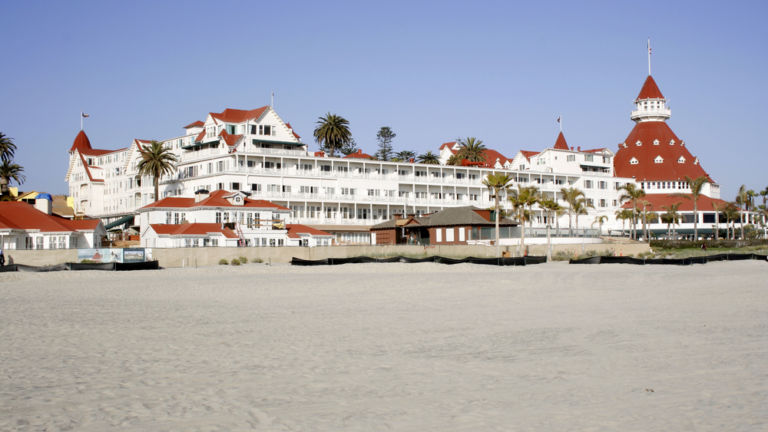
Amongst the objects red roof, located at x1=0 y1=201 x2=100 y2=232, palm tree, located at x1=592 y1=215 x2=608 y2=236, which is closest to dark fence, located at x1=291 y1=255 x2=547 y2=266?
red roof, located at x1=0 y1=201 x2=100 y2=232

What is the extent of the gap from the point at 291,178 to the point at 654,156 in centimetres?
6763

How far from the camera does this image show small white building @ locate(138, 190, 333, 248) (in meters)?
60.1

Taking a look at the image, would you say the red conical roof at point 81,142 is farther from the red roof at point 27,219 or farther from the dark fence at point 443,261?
the dark fence at point 443,261

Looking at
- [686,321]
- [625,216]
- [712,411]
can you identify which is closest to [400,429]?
[712,411]

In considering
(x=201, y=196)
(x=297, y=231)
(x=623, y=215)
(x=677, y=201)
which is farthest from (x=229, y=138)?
(x=677, y=201)

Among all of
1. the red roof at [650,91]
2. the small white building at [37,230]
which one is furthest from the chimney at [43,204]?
the red roof at [650,91]

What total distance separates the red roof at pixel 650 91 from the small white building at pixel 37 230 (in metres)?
102

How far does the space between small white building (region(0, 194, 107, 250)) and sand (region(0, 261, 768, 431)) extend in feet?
87.3

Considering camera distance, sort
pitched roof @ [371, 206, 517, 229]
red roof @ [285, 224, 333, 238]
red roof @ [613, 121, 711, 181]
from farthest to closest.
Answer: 1. red roof @ [613, 121, 711, 181]
2. pitched roof @ [371, 206, 517, 229]
3. red roof @ [285, 224, 333, 238]

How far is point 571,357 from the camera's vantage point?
13.1 m

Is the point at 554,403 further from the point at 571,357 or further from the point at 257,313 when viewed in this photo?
the point at 257,313

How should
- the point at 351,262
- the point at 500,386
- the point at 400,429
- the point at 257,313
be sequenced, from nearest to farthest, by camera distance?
the point at 400,429 → the point at 500,386 → the point at 257,313 → the point at 351,262

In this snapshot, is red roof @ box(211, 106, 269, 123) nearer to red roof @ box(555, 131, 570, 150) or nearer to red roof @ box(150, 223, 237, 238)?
red roof @ box(150, 223, 237, 238)

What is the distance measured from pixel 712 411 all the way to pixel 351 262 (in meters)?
38.0
